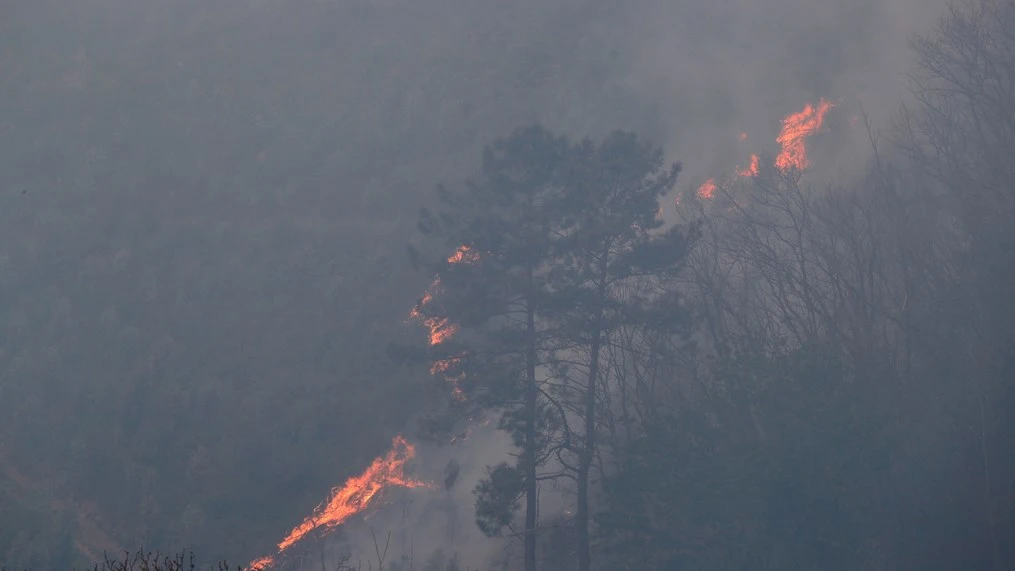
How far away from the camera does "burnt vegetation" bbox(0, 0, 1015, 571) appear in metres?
18.4

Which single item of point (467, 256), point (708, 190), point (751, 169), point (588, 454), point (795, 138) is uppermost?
point (795, 138)

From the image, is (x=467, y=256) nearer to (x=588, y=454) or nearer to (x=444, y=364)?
(x=444, y=364)

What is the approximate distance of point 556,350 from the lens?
846 inches

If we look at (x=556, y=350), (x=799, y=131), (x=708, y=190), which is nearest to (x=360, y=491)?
(x=556, y=350)

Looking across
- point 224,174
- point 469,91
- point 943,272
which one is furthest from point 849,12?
point 224,174

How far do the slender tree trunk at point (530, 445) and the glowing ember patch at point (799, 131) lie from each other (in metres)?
19.9

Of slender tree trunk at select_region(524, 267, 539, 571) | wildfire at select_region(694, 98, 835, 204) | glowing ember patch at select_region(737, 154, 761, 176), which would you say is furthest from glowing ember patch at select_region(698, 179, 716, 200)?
slender tree trunk at select_region(524, 267, 539, 571)

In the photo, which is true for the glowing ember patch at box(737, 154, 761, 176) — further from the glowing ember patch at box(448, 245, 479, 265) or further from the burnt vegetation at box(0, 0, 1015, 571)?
the glowing ember patch at box(448, 245, 479, 265)

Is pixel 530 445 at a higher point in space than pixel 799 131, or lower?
lower

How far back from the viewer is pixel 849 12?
137 feet

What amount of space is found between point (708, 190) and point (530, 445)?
18527 millimetres

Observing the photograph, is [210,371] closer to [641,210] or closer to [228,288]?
[228,288]

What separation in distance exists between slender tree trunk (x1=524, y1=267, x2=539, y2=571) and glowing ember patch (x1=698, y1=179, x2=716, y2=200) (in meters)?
15.3

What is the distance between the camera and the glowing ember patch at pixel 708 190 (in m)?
32.4
